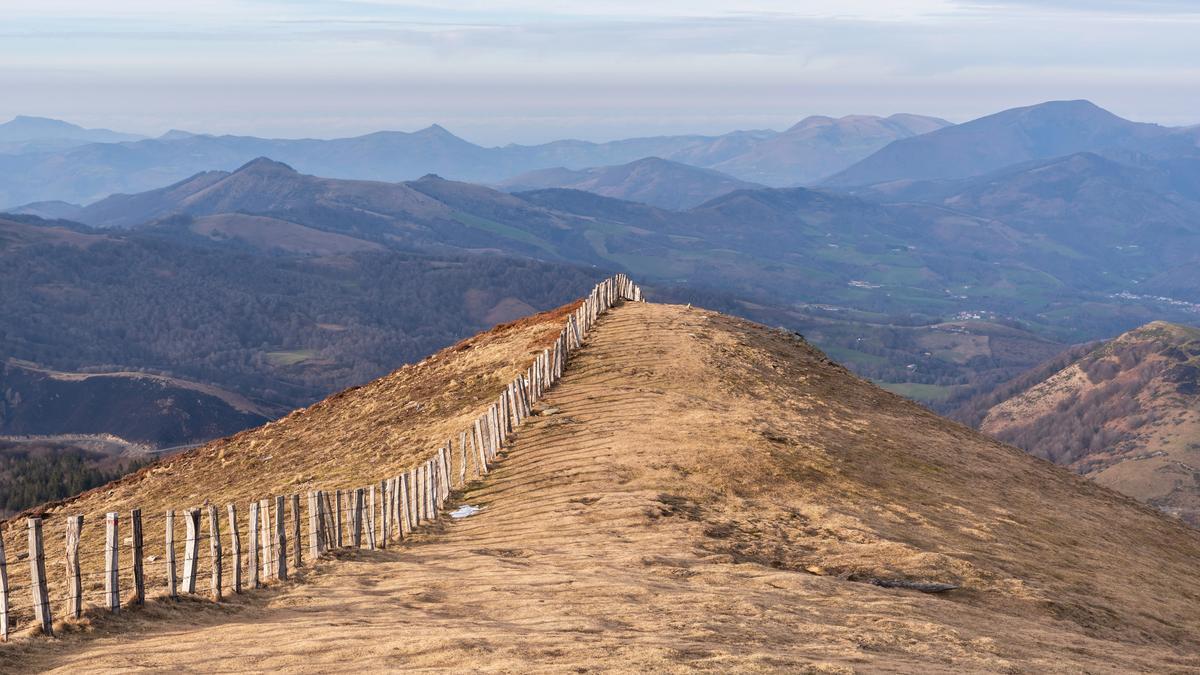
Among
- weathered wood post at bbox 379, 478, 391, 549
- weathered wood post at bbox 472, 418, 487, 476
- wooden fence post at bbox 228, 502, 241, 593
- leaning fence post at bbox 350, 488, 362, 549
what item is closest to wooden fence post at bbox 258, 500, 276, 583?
wooden fence post at bbox 228, 502, 241, 593

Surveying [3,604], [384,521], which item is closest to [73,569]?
[3,604]

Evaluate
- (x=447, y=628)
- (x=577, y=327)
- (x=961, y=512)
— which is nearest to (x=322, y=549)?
(x=447, y=628)

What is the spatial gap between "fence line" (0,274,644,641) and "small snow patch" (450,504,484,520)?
14.5 inches

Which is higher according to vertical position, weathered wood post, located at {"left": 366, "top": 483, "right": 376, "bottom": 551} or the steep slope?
weathered wood post, located at {"left": 366, "top": 483, "right": 376, "bottom": 551}

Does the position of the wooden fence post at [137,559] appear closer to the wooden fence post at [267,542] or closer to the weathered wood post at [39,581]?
the weathered wood post at [39,581]

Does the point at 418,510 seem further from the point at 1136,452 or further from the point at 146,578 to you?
the point at 1136,452

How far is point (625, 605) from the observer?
665 inches

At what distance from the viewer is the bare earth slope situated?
14289 mm

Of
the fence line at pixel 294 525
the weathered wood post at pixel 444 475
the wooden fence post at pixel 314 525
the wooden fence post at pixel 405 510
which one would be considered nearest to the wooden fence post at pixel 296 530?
the fence line at pixel 294 525

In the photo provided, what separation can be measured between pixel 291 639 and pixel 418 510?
9.42m

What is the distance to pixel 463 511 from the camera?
24484mm

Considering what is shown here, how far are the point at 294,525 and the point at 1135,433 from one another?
6834 inches

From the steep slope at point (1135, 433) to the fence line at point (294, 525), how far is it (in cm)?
11185

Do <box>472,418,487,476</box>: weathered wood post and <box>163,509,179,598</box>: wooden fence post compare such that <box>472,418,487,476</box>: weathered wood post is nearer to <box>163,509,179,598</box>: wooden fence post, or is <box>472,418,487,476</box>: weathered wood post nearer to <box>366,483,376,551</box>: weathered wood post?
<box>366,483,376,551</box>: weathered wood post
